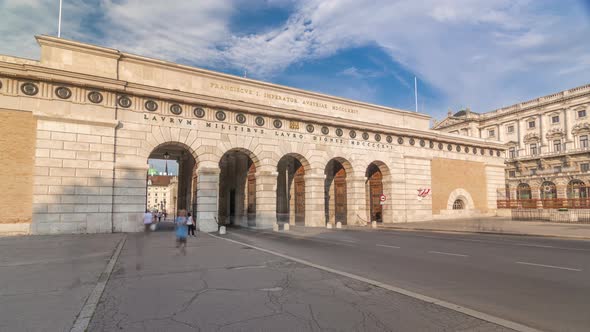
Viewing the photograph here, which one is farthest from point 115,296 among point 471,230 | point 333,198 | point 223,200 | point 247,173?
point 223,200

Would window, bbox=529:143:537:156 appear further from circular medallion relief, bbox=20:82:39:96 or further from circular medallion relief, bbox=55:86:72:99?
circular medallion relief, bbox=20:82:39:96

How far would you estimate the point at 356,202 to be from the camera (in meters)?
28.2

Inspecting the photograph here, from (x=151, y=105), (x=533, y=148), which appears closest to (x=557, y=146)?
(x=533, y=148)

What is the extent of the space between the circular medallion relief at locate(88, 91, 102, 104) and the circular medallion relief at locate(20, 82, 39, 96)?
7.64 ft

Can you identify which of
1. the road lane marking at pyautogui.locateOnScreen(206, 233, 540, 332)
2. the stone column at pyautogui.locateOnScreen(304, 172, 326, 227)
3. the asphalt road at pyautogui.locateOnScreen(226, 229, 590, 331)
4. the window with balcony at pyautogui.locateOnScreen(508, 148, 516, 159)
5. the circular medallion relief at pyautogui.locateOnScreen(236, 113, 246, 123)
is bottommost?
the asphalt road at pyautogui.locateOnScreen(226, 229, 590, 331)

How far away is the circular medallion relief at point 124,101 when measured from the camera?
1956cm

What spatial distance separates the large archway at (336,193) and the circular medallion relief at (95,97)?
706 inches

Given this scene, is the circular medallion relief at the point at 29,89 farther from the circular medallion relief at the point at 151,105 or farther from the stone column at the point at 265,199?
the stone column at the point at 265,199

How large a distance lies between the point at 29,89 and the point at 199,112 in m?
8.63

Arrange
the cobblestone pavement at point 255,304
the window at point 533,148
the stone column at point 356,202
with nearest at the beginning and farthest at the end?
the cobblestone pavement at point 255,304
the stone column at point 356,202
the window at point 533,148

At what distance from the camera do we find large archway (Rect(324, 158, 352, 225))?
2947 centimetres

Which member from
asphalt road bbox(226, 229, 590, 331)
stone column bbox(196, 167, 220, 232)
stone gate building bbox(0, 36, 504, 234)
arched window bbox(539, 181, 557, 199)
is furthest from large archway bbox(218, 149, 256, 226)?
arched window bbox(539, 181, 557, 199)

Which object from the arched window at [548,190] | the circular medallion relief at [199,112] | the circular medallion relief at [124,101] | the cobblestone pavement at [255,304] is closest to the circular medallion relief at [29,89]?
the circular medallion relief at [124,101]

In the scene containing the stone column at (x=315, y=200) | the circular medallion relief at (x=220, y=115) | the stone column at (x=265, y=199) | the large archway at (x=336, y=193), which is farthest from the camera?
the large archway at (x=336, y=193)
